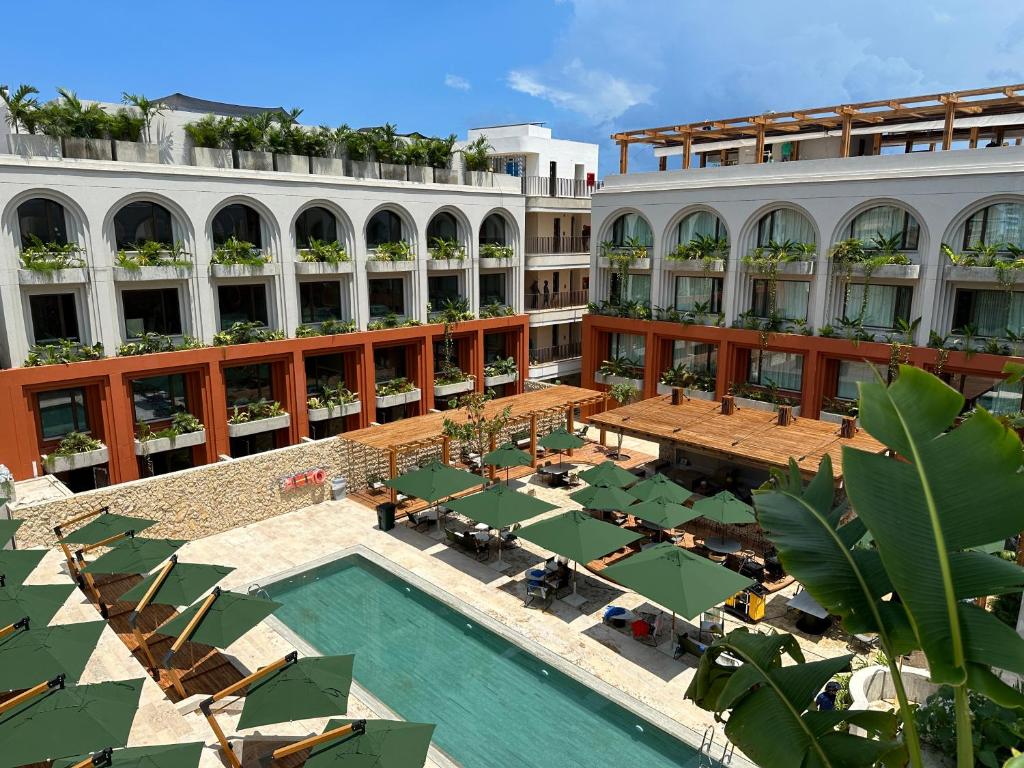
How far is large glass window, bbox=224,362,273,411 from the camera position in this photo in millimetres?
31453

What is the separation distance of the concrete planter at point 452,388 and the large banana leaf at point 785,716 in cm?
3071

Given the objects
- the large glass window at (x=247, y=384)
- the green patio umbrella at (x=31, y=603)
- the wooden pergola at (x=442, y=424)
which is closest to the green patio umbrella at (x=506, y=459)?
the wooden pergola at (x=442, y=424)

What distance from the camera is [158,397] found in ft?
97.7

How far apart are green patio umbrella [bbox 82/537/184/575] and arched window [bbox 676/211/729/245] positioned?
92.7 ft

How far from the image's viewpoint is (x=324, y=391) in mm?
33406

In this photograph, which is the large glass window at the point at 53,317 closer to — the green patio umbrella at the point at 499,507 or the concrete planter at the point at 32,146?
the concrete planter at the point at 32,146

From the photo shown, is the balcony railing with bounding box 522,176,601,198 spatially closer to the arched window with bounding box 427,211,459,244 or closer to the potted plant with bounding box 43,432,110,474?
the arched window with bounding box 427,211,459,244

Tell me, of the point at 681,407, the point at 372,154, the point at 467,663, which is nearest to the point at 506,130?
the point at 372,154

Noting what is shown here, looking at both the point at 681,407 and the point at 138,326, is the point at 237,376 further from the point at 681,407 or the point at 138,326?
the point at 681,407

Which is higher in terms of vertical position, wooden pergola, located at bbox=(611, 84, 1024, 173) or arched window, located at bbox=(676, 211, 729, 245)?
wooden pergola, located at bbox=(611, 84, 1024, 173)

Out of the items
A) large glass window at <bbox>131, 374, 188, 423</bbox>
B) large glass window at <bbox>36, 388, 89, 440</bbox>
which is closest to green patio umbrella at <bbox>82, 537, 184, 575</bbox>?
large glass window at <bbox>36, 388, 89, 440</bbox>

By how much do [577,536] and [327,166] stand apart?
72.9ft

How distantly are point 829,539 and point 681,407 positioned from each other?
78.4ft

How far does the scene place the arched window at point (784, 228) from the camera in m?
32.8
